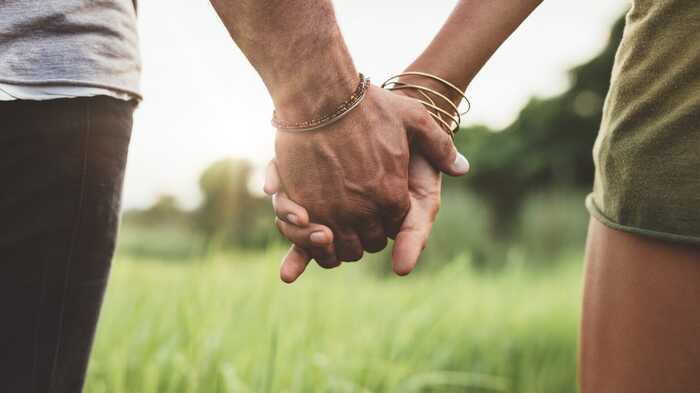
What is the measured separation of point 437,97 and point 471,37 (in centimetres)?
14

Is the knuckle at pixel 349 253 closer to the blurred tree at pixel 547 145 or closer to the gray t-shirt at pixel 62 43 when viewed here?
the gray t-shirt at pixel 62 43

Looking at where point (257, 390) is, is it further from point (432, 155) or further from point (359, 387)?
point (432, 155)

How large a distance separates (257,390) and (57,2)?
4.23 ft

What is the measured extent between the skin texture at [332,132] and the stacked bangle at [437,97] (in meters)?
0.08

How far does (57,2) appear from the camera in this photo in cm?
80

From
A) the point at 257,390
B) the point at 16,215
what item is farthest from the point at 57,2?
the point at 257,390

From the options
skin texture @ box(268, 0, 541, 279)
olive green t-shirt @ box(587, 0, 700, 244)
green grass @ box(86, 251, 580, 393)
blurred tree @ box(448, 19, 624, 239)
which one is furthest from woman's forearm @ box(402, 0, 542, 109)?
blurred tree @ box(448, 19, 624, 239)

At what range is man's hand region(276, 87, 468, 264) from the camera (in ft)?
3.72

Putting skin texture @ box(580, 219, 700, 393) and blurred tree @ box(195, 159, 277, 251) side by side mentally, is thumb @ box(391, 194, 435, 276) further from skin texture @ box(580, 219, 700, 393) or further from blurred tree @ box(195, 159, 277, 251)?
blurred tree @ box(195, 159, 277, 251)

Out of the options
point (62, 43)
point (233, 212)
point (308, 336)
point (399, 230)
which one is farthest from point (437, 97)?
point (233, 212)

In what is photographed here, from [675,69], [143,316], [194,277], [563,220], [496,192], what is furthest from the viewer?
[496,192]

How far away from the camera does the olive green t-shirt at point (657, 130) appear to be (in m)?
0.88

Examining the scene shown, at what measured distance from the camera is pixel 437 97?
1346 millimetres

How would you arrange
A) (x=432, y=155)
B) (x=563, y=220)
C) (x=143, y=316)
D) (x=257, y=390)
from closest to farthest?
(x=432, y=155) → (x=257, y=390) → (x=143, y=316) → (x=563, y=220)
